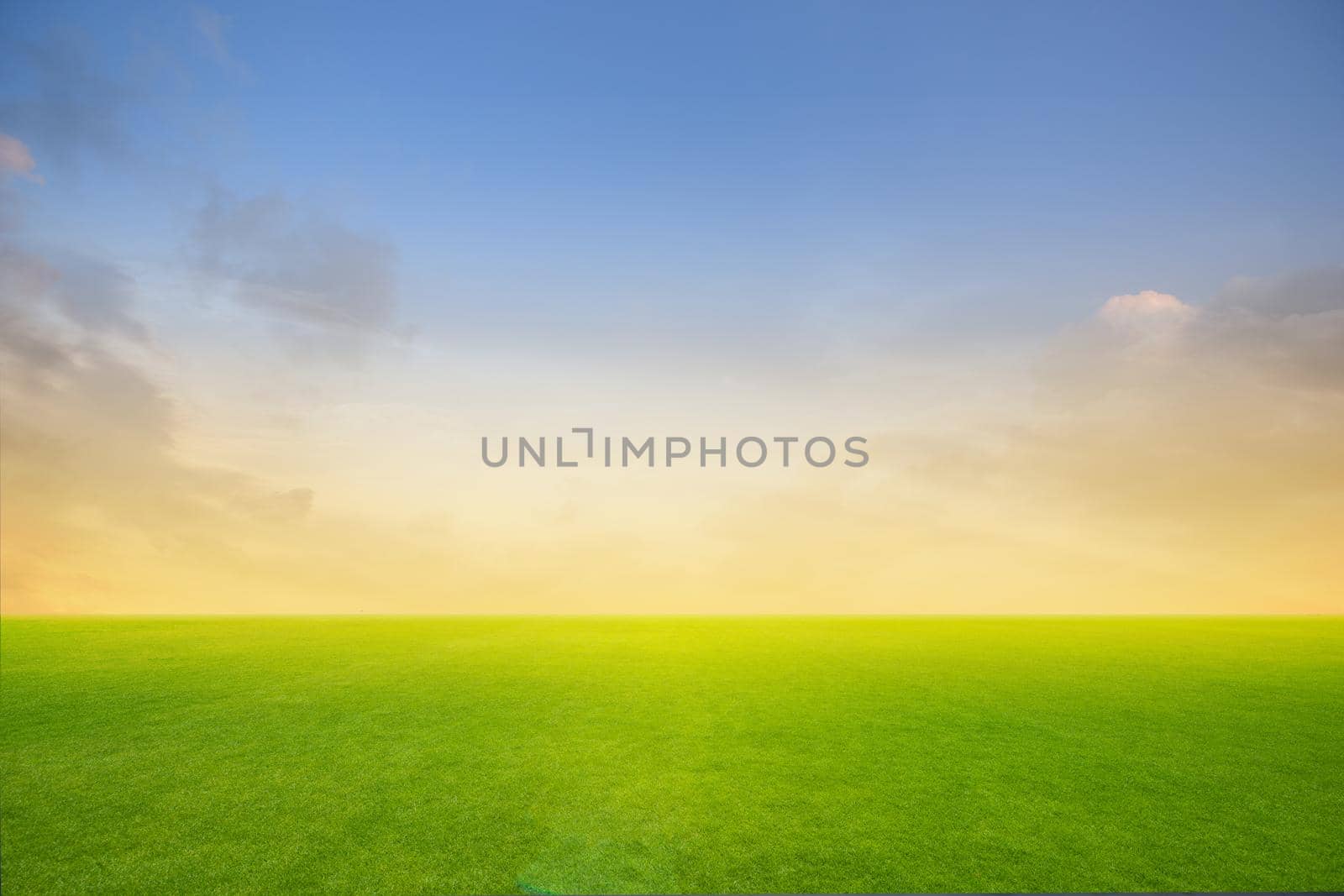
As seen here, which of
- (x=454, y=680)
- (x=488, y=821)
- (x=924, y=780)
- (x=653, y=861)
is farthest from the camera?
(x=454, y=680)

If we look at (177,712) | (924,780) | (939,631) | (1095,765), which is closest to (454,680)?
(177,712)

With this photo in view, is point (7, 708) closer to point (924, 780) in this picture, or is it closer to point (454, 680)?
point (454, 680)

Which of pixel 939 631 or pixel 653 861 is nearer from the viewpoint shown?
pixel 653 861

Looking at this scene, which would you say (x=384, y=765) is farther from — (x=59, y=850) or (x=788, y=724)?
(x=788, y=724)

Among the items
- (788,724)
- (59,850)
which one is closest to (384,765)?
(59,850)

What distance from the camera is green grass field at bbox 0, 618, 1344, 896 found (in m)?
5.36

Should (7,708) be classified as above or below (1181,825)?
above

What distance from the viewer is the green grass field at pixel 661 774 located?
5363 mm

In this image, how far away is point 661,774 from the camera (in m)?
7.12

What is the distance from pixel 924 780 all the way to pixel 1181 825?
7.32 feet

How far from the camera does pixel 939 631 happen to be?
1953 centimetres

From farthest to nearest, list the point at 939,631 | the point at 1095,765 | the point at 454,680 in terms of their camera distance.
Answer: the point at 939,631, the point at 454,680, the point at 1095,765

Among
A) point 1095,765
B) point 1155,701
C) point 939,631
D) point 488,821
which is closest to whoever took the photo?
point 488,821

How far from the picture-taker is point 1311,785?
7.02 metres
